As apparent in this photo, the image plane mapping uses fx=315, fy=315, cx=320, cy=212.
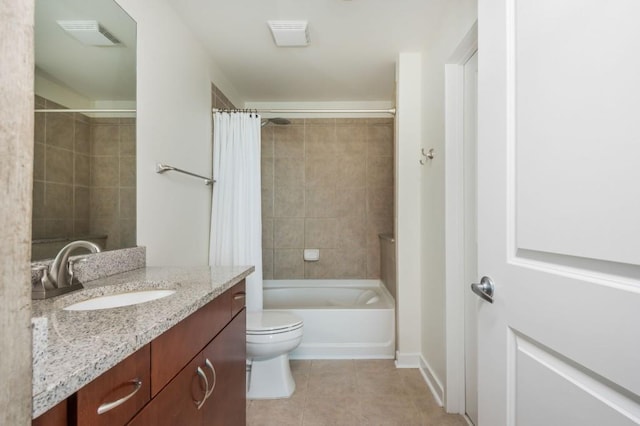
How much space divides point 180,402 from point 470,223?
5.16 ft

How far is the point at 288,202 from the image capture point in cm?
348

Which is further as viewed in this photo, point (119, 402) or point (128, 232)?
point (128, 232)

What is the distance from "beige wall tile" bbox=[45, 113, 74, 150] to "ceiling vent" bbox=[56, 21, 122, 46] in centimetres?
Answer: 32

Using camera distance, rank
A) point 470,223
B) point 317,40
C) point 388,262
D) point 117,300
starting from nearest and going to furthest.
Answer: point 117,300, point 470,223, point 317,40, point 388,262

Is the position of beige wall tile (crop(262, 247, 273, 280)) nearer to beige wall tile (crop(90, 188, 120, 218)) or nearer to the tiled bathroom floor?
the tiled bathroom floor

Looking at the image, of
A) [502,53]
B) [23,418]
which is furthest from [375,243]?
[23,418]

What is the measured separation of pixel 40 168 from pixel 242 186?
4.40 feet

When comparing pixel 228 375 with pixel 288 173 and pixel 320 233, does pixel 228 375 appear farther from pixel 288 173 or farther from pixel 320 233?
pixel 288 173

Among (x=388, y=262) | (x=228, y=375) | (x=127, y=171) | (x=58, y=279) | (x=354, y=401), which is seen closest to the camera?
(x=58, y=279)

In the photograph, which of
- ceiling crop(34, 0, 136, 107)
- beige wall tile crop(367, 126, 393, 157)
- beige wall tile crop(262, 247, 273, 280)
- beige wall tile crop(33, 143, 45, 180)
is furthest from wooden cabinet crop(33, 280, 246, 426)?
beige wall tile crop(367, 126, 393, 157)

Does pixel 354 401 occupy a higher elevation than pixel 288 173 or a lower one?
lower

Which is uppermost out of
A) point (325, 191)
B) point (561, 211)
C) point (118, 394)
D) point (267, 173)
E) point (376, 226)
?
point (267, 173)

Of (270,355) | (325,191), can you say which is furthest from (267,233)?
(270,355)

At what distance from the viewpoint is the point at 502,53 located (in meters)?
0.84
